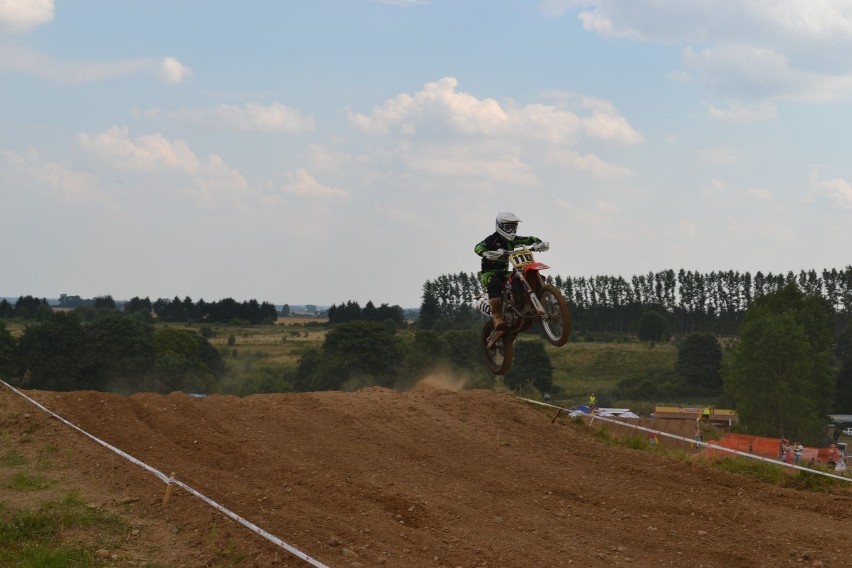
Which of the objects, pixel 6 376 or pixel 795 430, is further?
pixel 795 430

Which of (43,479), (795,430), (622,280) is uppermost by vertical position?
(622,280)

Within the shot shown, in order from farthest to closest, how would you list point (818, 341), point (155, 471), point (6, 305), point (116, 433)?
point (6, 305) → point (818, 341) → point (116, 433) → point (155, 471)

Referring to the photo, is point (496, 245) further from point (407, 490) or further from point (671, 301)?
point (671, 301)

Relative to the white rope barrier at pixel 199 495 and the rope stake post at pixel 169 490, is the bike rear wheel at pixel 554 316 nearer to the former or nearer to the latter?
the white rope barrier at pixel 199 495

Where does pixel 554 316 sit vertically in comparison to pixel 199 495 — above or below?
above

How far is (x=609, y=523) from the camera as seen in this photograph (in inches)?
464

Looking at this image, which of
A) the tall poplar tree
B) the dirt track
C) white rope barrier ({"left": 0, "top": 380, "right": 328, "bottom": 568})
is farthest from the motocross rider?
the tall poplar tree

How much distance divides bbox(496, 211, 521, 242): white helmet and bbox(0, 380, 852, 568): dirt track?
155 inches

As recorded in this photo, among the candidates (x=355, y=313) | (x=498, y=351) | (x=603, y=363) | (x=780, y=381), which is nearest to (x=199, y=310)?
(x=355, y=313)

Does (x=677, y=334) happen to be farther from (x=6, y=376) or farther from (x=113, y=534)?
(x=113, y=534)

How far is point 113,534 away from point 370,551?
348cm

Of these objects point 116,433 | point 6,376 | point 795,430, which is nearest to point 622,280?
point 795,430

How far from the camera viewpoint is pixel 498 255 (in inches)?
576

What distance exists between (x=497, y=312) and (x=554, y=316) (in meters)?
1.54
